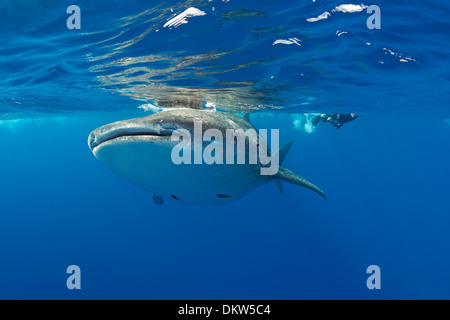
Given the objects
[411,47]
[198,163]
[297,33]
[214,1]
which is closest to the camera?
[198,163]

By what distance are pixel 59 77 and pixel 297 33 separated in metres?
9.73

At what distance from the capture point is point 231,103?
16516 millimetres

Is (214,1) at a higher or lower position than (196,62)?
lower

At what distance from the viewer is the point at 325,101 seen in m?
17.5

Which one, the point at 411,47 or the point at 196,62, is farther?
the point at 196,62

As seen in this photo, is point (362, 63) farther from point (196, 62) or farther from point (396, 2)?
point (196, 62)

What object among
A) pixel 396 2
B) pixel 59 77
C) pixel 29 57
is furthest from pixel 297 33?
pixel 59 77

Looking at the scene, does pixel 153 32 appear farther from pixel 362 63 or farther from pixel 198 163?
pixel 362 63

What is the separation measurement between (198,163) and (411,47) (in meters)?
8.85

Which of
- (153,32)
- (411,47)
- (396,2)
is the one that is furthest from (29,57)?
(411,47)

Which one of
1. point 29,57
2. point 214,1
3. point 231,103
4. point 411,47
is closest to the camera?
point 214,1

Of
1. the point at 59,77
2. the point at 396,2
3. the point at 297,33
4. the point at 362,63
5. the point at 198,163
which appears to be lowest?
the point at 198,163

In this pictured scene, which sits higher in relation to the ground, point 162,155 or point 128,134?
point 128,134

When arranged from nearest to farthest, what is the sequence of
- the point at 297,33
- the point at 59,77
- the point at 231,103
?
the point at 297,33
the point at 59,77
the point at 231,103
